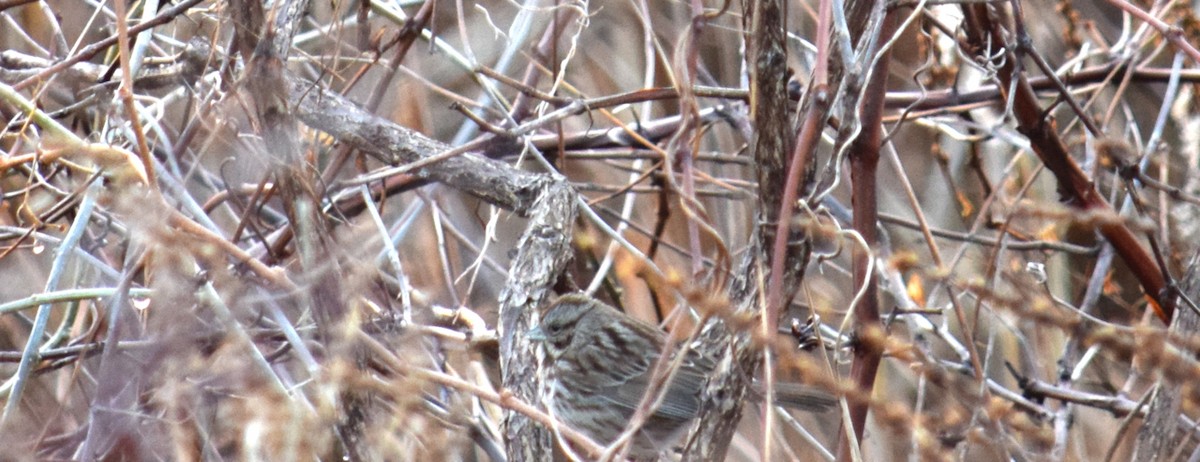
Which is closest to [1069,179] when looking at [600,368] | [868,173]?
[868,173]

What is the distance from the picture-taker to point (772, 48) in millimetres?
1809

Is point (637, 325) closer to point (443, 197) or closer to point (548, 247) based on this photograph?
point (443, 197)

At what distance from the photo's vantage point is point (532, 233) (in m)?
2.41

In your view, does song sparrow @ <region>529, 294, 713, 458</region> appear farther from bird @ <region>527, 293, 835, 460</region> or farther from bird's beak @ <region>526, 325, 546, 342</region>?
bird's beak @ <region>526, 325, 546, 342</region>

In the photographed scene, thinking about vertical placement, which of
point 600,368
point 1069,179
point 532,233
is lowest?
point 600,368

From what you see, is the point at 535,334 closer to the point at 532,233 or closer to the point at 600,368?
the point at 532,233

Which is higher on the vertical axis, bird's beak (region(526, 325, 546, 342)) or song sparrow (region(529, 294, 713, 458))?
bird's beak (region(526, 325, 546, 342))

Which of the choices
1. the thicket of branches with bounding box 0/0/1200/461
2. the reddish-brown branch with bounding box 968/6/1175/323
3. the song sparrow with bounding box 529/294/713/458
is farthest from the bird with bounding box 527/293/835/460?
the reddish-brown branch with bounding box 968/6/1175/323

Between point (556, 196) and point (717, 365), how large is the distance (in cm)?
71

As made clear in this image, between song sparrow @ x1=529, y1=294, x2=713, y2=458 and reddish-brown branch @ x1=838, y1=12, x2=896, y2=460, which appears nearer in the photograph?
reddish-brown branch @ x1=838, y1=12, x2=896, y2=460

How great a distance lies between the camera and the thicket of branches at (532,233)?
5.55 ft

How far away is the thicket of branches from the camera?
1691 millimetres

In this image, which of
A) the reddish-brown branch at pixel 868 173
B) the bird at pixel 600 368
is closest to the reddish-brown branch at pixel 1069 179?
the reddish-brown branch at pixel 868 173

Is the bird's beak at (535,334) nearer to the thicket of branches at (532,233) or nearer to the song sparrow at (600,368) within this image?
the thicket of branches at (532,233)
